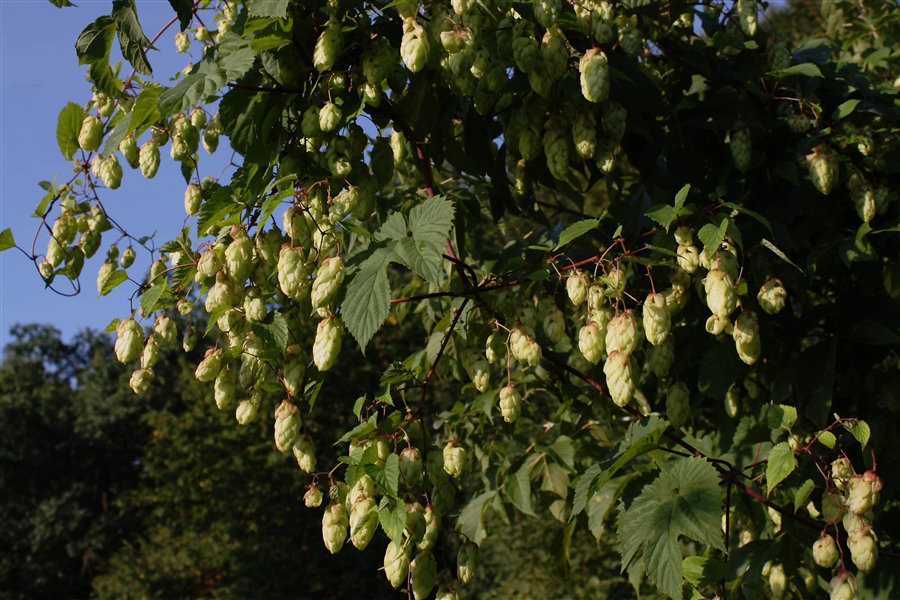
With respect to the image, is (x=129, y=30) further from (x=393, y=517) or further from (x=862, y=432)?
(x=862, y=432)

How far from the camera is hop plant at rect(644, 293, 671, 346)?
1.38m

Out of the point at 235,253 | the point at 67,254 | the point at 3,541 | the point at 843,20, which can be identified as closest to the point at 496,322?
the point at 235,253

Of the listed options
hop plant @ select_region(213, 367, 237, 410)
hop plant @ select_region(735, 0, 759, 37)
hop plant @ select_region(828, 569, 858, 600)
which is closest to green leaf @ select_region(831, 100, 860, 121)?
hop plant @ select_region(735, 0, 759, 37)

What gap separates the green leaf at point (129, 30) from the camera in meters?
1.60

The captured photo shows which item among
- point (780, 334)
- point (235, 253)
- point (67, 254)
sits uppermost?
point (67, 254)

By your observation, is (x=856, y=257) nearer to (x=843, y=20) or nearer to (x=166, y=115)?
(x=166, y=115)

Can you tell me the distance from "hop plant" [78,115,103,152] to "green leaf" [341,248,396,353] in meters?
0.78

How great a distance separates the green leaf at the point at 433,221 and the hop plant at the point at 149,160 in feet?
1.97

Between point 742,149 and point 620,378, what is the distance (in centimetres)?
82

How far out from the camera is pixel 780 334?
81.7 inches

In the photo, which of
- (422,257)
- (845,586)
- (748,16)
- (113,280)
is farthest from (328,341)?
(748,16)

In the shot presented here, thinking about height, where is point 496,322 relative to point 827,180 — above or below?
above

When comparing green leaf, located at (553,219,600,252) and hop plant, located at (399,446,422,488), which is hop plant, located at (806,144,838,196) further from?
hop plant, located at (399,446,422,488)

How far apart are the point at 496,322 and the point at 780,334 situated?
0.90 meters
